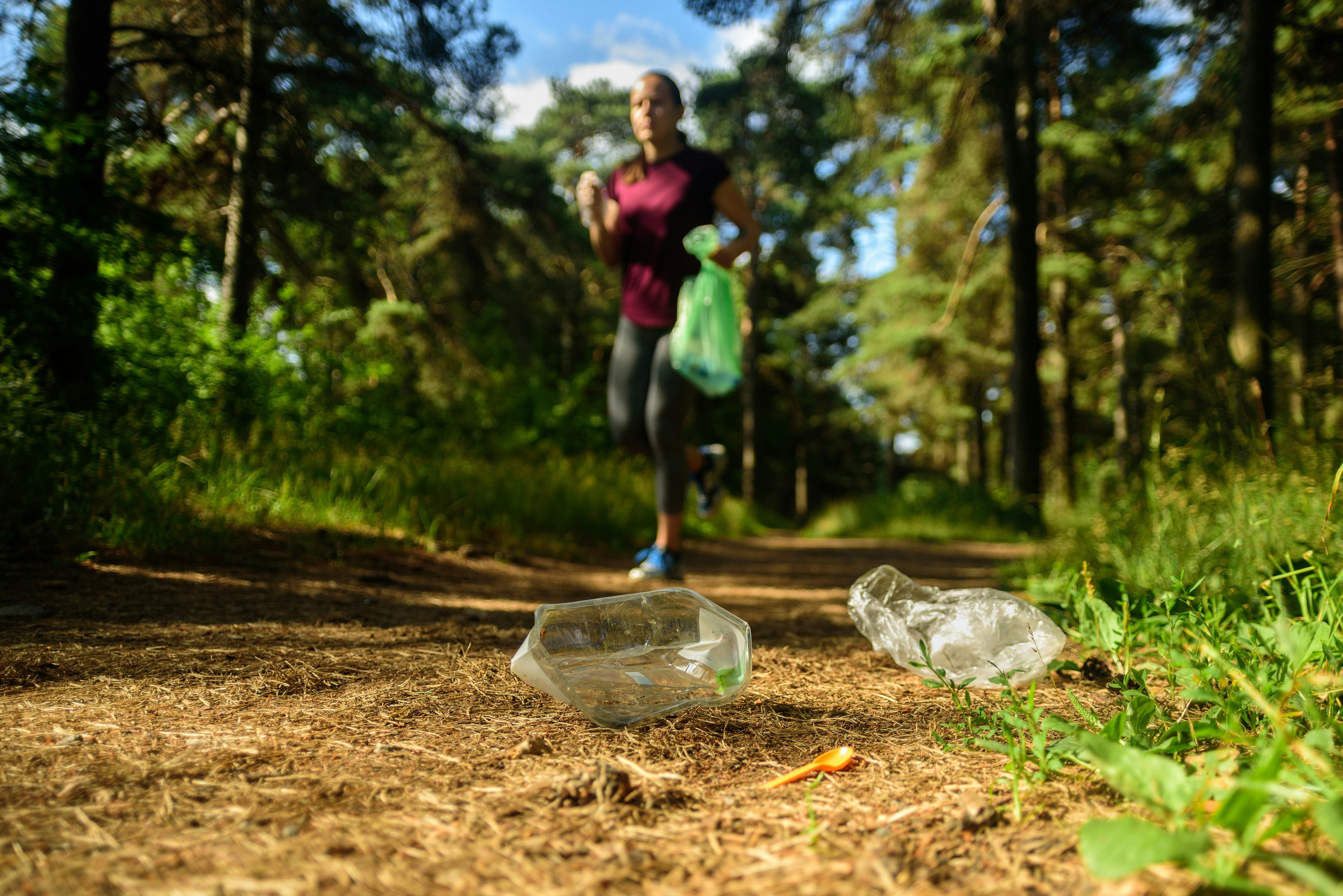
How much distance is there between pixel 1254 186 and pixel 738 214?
349 centimetres

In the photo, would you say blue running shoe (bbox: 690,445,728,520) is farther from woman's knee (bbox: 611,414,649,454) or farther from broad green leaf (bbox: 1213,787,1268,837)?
broad green leaf (bbox: 1213,787,1268,837)

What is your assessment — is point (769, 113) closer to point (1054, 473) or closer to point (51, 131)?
point (1054, 473)

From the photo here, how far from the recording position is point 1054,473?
11992mm

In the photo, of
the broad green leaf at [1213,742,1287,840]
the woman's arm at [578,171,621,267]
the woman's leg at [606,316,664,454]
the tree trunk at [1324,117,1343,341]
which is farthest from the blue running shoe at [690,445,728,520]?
the tree trunk at [1324,117,1343,341]

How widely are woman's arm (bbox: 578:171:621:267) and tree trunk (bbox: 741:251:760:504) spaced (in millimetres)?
14469

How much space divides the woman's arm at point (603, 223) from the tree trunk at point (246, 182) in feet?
8.41

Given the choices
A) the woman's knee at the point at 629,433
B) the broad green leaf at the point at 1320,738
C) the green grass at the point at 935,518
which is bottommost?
the green grass at the point at 935,518

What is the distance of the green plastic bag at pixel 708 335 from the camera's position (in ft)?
10.4

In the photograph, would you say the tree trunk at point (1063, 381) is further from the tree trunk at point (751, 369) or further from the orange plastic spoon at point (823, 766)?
the orange plastic spoon at point (823, 766)

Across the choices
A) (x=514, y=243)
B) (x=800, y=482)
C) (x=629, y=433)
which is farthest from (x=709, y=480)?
(x=800, y=482)

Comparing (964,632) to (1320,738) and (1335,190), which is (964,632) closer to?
(1320,738)

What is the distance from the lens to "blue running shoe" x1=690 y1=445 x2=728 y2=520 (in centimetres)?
438

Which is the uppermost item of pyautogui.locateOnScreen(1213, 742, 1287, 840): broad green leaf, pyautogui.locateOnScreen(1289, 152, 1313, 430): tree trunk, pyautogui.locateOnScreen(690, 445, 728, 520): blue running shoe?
pyautogui.locateOnScreen(1289, 152, 1313, 430): tree trunk

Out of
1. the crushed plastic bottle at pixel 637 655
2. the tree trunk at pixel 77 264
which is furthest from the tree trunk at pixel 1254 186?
the tree trunk at pixel 77 264
